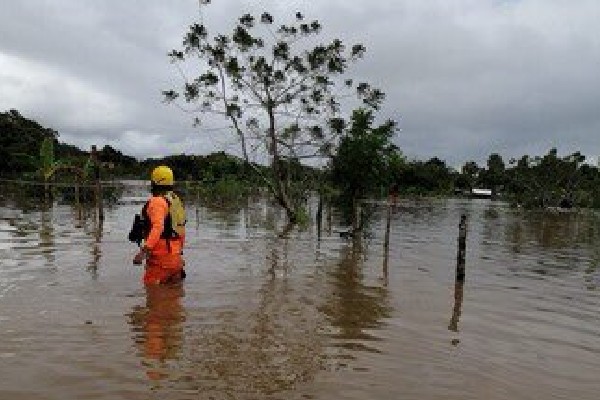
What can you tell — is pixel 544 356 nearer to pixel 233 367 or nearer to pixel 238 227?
pixel 233 367

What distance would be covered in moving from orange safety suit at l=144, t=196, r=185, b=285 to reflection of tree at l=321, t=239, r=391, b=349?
89.8 inches

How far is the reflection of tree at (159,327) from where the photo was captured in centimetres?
640

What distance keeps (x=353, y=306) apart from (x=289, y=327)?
2.05 m

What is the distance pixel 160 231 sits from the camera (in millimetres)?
8438

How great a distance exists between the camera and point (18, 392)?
5.34m

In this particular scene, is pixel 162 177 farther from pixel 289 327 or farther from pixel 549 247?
pixel 549 247

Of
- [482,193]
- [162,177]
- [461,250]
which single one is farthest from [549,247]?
[482,193]

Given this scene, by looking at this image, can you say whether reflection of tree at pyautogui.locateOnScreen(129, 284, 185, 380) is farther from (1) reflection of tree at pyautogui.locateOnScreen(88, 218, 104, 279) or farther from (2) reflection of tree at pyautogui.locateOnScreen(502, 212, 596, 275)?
(2) reflection of tree at pyautogui.locateOnScreen(502, 212, 596, 275)

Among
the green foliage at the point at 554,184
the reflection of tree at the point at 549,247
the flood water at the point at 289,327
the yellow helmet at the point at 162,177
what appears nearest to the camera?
the flood water at the point at 289,327

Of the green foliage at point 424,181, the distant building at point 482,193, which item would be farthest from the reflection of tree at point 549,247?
the distant building at point 482,193

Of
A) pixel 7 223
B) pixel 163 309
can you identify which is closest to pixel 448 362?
pixel 163 309

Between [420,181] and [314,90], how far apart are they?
253ft

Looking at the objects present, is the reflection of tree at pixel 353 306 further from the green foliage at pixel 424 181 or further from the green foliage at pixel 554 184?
the green foliage at pixel 424 181

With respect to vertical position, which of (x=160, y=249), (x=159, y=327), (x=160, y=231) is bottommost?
(x=159, y=327)
